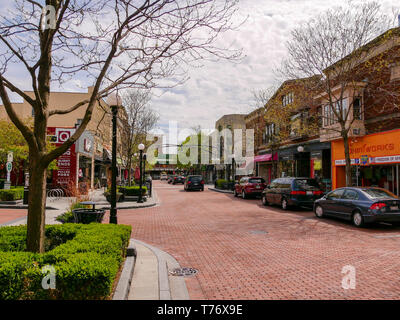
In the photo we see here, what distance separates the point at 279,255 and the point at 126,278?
367 centimetres

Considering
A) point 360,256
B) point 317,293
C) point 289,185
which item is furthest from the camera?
point 289,185

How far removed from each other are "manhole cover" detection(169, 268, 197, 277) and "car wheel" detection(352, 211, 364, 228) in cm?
722

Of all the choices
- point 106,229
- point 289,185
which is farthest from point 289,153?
point 106,229

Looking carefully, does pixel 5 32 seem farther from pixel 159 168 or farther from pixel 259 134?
pixel 159 168

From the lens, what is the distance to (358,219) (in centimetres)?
1095

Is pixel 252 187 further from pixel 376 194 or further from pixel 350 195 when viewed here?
pixel 376 194

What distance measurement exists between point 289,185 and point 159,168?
109081mm

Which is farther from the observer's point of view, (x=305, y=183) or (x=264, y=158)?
(x=264, y=158)

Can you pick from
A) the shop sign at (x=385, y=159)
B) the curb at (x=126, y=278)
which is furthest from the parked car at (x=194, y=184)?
the curb at (x=126, y=278)

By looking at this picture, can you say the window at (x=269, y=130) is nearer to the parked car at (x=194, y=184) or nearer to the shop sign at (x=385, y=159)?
the parked car at (x=194, y=184)

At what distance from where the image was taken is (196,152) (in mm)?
66312

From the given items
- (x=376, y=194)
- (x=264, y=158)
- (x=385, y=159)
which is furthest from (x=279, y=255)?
(x=264, y=158)

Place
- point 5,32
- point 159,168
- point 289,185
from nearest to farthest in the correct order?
point 5,32, point 289,185, point 159,168
